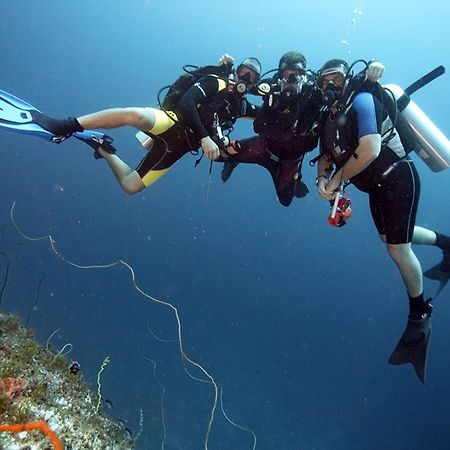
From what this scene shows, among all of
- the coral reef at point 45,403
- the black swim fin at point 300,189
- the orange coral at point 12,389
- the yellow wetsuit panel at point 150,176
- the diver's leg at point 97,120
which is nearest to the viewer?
the coral reef at point 45,403

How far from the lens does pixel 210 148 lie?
5.23 meters

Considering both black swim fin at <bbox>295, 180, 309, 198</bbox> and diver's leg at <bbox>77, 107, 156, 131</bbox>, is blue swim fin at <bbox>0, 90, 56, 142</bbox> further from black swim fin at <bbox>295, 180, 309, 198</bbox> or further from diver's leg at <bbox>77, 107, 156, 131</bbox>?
black swim fin at <bbox>295, 180, 309, 198</bbox>

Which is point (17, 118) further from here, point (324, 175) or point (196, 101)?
point (324, 175)

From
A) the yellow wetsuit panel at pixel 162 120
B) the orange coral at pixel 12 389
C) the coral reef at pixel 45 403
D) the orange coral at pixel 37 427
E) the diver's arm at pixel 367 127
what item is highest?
the diver's arm at pixel 367 127

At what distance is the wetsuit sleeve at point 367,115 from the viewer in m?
4.74

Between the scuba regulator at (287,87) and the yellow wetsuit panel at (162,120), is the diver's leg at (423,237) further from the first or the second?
the yellow wetsuit panel at (162,120)

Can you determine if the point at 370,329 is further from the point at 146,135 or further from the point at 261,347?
the point at 146,135

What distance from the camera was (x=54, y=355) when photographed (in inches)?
232

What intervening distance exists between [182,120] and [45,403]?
3.79 meters

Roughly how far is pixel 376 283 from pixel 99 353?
26516 mm

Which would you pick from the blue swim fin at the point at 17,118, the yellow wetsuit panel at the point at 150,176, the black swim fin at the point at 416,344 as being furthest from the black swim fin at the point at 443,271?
the blue swim fin at the point at 17,118

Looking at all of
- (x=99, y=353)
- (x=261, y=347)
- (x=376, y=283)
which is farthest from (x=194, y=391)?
(x=376, y=283)

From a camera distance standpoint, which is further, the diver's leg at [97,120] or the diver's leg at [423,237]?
the diver's leg at [423,237]

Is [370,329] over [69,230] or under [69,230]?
over
